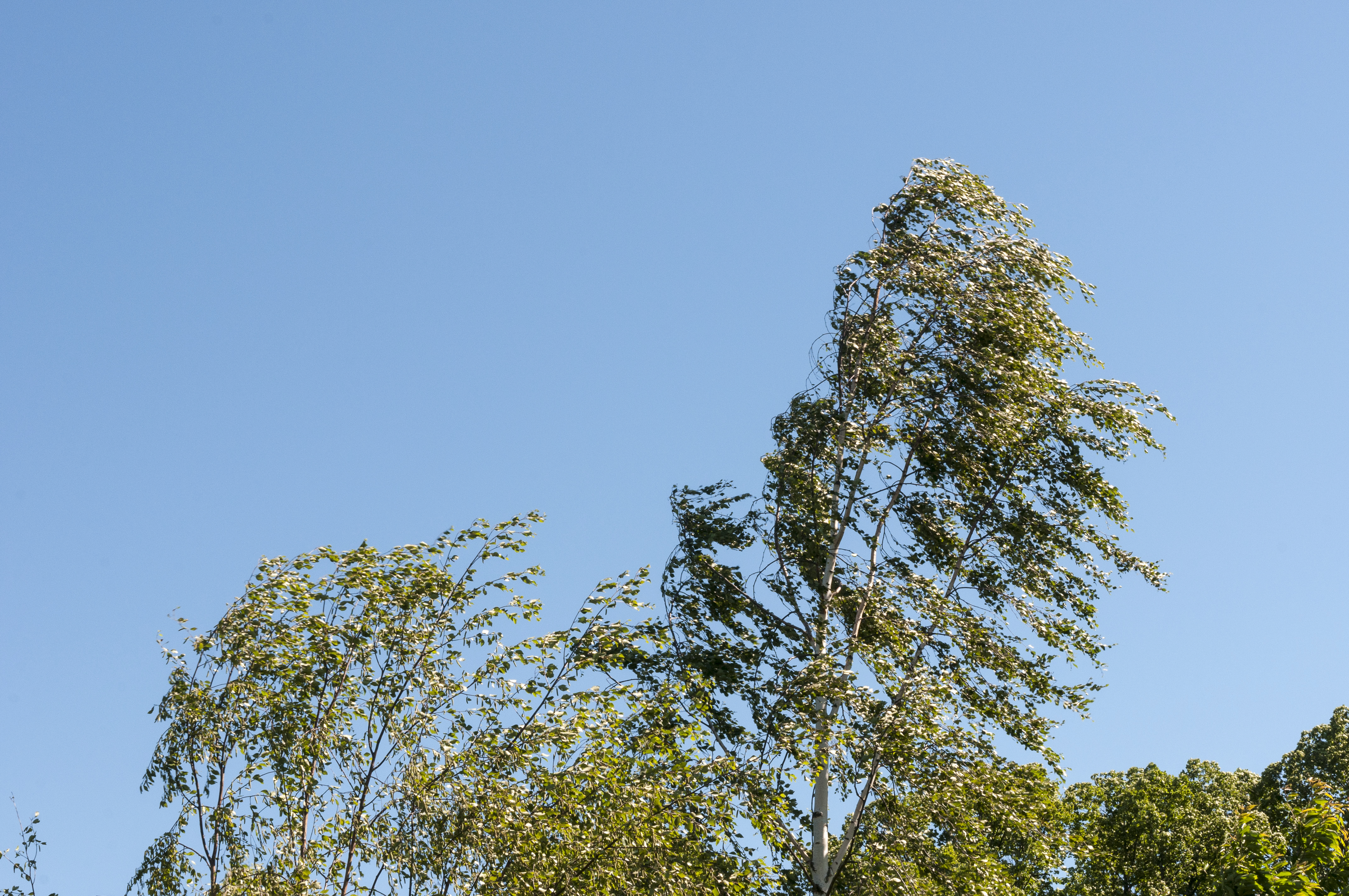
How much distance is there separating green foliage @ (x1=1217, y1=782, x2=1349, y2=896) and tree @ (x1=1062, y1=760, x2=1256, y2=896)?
19743 mm

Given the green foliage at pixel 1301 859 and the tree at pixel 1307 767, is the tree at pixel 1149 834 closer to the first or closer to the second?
the tree at pixel 1307 767

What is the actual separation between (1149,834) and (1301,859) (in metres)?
22.3

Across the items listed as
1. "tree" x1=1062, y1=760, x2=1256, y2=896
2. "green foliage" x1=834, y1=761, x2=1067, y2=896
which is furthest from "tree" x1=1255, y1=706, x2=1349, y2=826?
"green foliage" x1=834, y1=761, x2=1067, y2=896

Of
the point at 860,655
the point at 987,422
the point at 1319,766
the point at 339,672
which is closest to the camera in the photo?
the point at 339,672

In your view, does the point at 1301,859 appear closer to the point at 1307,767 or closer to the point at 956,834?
the point at 956,834

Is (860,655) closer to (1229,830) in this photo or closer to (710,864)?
(710,864)

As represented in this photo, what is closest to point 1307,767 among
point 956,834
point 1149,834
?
point 1149,834

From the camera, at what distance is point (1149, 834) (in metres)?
33.0

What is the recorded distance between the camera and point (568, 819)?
1234 cm

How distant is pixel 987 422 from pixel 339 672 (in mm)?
9072

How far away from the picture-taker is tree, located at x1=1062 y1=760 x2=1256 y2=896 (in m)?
32.2

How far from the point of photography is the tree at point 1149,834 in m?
32.2

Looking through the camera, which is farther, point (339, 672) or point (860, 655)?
point (860, 655)

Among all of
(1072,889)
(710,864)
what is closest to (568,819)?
(710,864)
